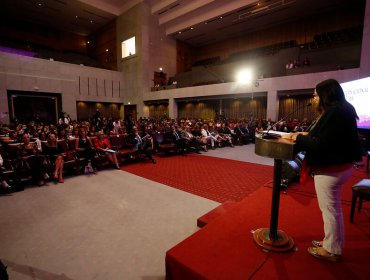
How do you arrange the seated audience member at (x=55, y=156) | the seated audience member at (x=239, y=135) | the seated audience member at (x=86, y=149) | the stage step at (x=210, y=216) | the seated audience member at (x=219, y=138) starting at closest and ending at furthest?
the stage step at (x=210, y=216), the seated audience member at (x=55, y=156), the seated audience member at (x=86, y=149), the seated audience member at (x=219, y=138), the seated audience member at (x=239, y=135)

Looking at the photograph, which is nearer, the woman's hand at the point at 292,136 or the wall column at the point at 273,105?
the woman's hand at the point at 292,136

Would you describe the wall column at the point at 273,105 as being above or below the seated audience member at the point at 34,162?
above

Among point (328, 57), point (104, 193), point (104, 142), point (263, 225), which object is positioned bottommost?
point (104, 193)

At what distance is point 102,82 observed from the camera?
17984 mm

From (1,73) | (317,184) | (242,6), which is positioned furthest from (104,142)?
(242,6)

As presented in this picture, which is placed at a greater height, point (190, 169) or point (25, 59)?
point (25, 59)

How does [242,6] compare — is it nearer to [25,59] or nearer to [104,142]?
[104,142]

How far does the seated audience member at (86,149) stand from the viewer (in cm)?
534

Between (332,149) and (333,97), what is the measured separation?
0.37 m

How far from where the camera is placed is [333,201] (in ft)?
4.66

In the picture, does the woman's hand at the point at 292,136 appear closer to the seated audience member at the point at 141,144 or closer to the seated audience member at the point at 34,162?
the seated audience member at the point at 34,162

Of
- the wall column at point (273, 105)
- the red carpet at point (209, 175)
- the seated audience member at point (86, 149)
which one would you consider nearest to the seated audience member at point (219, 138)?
the red carpet at point (209, 175)

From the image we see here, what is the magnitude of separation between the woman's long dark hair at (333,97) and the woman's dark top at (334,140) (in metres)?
0.04

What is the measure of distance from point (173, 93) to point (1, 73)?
432 inches
